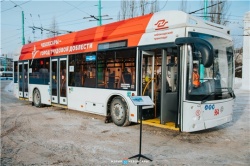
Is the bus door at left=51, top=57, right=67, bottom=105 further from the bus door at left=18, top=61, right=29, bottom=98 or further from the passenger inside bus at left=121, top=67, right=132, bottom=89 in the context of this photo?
the passenger inside bus at left=121, top=67, right=132, bottom=89

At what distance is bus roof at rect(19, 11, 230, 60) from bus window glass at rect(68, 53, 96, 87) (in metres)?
0.28

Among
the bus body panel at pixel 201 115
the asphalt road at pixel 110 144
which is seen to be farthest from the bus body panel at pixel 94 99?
the bus body panel at pixel 201 115

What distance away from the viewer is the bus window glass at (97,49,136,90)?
7535mm

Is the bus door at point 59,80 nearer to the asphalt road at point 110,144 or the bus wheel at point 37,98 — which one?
the bus wheel at point 37,98

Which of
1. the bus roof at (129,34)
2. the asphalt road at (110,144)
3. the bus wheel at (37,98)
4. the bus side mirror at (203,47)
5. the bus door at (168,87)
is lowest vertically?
the asphalt road at (110,144)

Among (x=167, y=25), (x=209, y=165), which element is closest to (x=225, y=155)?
(x=209, y=165)

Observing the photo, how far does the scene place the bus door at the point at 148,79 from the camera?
7348 millimetres

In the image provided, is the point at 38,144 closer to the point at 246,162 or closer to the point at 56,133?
the point at 56,133

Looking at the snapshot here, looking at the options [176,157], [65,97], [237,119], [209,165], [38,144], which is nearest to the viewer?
[209,165]

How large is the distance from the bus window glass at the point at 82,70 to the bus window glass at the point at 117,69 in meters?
0.43

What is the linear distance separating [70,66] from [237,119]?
287 inches

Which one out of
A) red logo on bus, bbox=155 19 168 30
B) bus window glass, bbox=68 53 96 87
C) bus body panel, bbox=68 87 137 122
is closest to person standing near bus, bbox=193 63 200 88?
red logo on bus, bbox=155 19 168 30

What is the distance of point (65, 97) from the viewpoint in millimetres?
10609

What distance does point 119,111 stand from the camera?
7.98 m
